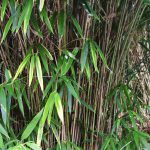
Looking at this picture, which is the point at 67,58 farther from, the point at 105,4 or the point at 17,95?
the point at 105,4

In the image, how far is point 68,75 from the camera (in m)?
1.38

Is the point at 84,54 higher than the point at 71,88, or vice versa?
the point at 84,54

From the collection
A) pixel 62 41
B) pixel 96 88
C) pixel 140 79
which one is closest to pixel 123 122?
pixel 96 88

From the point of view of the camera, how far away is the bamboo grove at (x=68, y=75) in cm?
122

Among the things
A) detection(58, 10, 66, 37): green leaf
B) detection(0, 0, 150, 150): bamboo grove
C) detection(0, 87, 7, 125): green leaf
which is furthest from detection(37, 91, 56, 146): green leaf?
detection(58, 10, 66, 37): green leaf

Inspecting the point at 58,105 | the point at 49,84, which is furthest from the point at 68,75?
the point at 58,105

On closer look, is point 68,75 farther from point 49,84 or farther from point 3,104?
point 3,104

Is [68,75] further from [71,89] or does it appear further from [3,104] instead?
[3,104]

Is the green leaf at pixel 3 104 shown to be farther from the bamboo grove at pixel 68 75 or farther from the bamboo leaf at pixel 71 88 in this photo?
the bamboo leaf at pixel 71 88

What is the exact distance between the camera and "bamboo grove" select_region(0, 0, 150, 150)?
122 cm

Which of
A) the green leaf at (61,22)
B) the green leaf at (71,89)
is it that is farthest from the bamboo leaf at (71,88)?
the green leaf at (61,22)

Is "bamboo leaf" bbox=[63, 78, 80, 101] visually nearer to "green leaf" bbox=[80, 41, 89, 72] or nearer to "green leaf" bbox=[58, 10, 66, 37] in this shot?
"green leaf" bbox=[80, 41, 89, 72]

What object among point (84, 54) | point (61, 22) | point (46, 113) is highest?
point (61, 22)

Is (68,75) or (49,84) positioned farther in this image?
(68,75)
